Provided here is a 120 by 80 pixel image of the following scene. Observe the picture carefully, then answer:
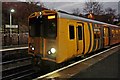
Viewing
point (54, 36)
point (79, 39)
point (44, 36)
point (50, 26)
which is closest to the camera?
→ point (54, 36)

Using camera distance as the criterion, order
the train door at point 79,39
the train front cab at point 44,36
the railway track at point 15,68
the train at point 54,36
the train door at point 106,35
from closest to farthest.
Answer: the train at point 54,36, the train front cab at point 44,36, the railway track at point 15,68, the train door at point 79,39, the train door at point 106,35

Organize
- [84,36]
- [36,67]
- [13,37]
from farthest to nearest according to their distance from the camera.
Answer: [13,37], [84,36], [36,67]

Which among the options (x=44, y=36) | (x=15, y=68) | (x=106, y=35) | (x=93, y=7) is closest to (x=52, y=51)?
(x=44, y=36)

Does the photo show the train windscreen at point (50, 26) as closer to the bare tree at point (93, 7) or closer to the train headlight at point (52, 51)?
the train headlight at point (52, 51)

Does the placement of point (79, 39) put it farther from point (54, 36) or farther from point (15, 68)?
point (15, 68)

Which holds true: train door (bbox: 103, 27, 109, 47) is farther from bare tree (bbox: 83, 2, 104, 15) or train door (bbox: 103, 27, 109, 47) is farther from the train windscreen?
bare tree (bbox: 83, 2, 104, 15)

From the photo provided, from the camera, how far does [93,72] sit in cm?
1009

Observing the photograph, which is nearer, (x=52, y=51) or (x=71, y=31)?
(x=52, y=51)

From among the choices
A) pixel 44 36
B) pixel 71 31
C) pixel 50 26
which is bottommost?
pixel 44 36

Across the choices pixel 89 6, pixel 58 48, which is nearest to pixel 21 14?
pixel 89 6

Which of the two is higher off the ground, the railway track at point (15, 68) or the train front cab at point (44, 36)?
the train front cab at point (44, 36)

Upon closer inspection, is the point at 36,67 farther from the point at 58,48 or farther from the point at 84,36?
the point at 84,36

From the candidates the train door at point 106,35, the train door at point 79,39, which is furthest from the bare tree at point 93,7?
the train door at point 79,39

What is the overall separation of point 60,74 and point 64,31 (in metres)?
2.42
